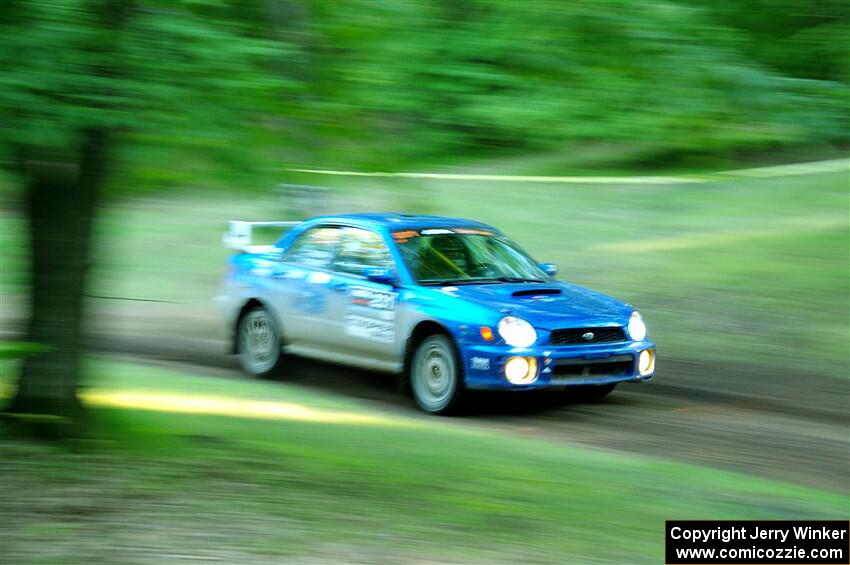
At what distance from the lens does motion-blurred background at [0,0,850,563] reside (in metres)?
5.19

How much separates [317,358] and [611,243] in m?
8.19

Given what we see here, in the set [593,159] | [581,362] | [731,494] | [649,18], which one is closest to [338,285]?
[581,362]

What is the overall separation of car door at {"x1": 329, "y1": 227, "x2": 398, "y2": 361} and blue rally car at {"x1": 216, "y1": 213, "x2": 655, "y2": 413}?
0.04 feet

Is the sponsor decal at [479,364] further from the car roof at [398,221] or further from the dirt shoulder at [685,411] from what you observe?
the car roof at [398,221]

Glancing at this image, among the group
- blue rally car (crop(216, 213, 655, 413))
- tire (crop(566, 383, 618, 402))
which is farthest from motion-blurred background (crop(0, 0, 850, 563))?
tire (crop(566, 383, 618, 402))

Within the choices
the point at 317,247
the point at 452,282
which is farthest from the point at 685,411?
the point at 317,247

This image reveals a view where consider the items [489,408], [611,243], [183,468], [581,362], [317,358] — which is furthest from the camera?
[611,243]

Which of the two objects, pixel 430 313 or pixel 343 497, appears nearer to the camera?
pixel 343 497

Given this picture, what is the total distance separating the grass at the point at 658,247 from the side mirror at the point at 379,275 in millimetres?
679

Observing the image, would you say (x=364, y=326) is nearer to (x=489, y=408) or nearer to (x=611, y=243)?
(x=489, y=408)

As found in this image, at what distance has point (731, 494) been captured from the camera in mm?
6508

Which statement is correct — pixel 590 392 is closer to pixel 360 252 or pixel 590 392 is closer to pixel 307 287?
pixel 360 252

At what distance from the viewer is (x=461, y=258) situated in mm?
10008
